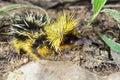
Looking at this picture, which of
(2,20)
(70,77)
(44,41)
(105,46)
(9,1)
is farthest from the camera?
(9,1)

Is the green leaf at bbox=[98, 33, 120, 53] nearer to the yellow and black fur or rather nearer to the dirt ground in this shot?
the dirt ground

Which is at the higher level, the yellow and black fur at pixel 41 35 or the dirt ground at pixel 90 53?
the yellow and black fur at pixel 41 35

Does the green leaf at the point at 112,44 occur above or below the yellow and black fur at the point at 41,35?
below

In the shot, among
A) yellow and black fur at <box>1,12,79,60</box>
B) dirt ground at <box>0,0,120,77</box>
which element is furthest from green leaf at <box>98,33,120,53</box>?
yellow and black fur at <box>1,12,79,60</box>

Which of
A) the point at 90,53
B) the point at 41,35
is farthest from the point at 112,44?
the point at 41,35

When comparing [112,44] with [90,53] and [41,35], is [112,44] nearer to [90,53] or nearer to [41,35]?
[90,53]

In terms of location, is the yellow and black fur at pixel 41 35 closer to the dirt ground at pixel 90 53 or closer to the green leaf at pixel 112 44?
the dirt ground at pixel 90 53

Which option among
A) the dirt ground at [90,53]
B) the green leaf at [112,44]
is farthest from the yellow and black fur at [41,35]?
the green leaf at [112,44]

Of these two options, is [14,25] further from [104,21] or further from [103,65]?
[104,21]

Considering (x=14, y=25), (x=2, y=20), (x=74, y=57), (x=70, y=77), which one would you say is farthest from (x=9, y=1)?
(x=70, y=77)
